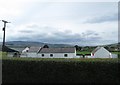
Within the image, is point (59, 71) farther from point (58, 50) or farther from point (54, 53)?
point (58, 50)

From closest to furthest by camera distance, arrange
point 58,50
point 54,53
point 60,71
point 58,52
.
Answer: point 60,71
point 58,52
point 54,53
point 58,50

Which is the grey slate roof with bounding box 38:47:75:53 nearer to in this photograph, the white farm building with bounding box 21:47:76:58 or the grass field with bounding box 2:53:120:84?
the white farm building with bounding box 21:47:76:58

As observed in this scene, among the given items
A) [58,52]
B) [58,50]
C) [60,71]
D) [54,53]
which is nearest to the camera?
[60,71]

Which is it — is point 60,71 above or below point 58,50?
below

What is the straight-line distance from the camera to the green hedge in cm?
1350

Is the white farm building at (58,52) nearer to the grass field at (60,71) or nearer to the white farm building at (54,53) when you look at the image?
the white farm building at (54,53)

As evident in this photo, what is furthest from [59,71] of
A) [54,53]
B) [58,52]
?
[54,53]

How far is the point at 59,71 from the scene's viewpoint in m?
14.2

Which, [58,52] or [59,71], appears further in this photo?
[58,52]

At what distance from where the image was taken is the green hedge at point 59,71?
13500mm

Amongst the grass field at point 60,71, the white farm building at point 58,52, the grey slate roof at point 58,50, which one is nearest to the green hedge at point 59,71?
the grass field at point 60,71

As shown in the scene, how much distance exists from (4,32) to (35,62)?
520 inches

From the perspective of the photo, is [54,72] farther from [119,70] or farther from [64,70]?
[119,70]

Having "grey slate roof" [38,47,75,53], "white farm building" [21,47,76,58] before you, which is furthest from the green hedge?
"grey slate roof" [38,47,75,53]
